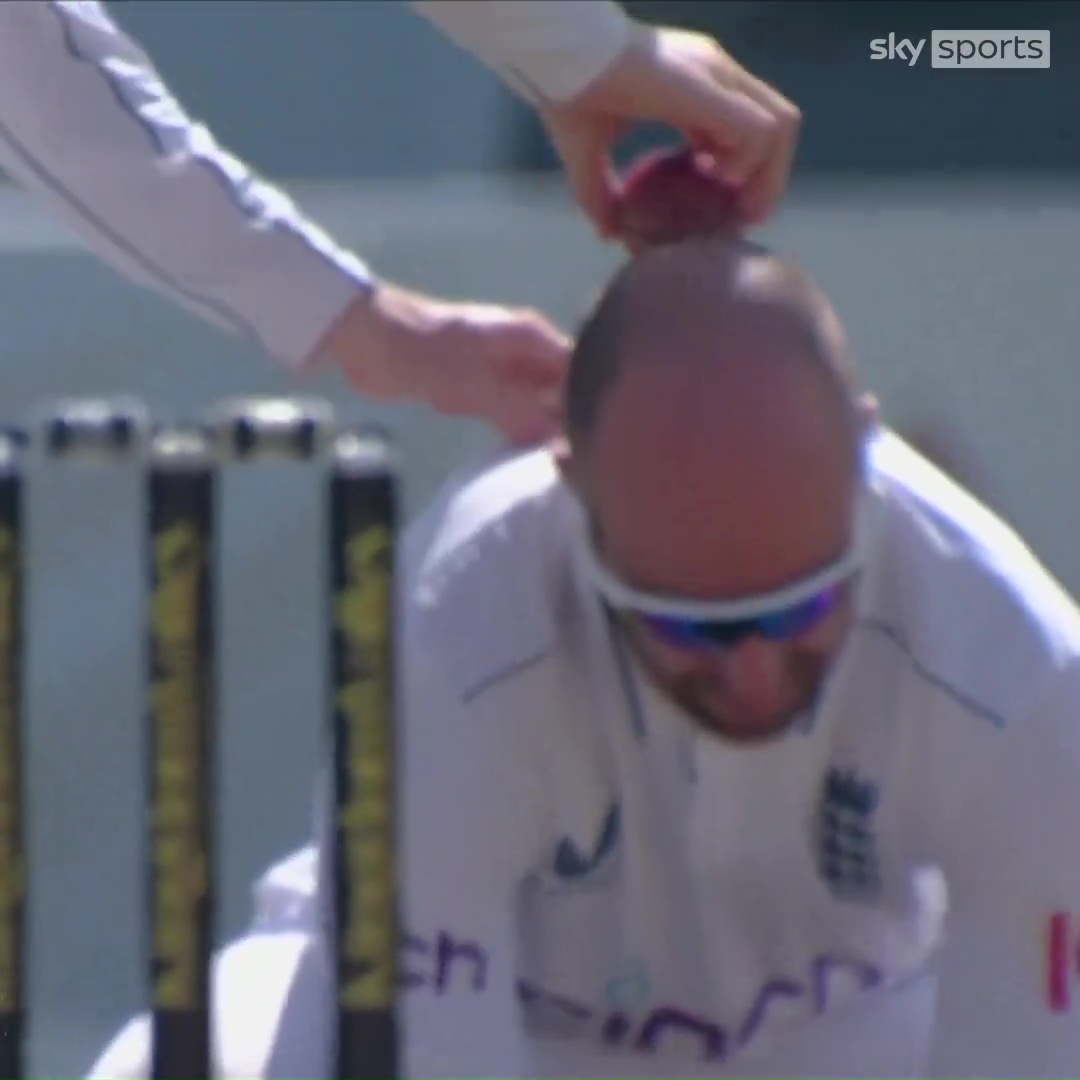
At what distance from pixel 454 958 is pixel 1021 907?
0.86 feet

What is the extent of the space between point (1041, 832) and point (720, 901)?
0.16 m

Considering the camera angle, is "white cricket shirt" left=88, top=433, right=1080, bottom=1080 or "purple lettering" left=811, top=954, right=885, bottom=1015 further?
"purple lettering" left=811, top=954, right=885, bottom=1015

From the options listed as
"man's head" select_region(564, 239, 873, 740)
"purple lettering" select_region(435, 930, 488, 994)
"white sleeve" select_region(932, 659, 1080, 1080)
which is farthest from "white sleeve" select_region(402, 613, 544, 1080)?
"white sleeve" select_region(932, 659, 1080, 1080)

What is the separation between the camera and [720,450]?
813mm

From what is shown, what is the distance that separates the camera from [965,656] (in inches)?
36.8

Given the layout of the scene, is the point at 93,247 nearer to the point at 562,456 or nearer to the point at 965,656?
the point at 562,456

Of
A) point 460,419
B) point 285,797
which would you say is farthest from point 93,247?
point 285,797

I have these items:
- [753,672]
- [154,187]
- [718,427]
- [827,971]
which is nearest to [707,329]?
[718,427]

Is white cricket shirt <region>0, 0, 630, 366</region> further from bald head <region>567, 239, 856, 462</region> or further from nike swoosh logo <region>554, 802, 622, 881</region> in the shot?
nike swoosh logo <region>554, 802, 622, 881</region>

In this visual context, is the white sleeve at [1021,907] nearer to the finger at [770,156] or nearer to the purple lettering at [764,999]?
the purple lettering at [764,999]

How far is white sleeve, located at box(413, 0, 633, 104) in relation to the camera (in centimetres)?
78

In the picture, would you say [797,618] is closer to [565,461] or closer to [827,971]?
[565,461]

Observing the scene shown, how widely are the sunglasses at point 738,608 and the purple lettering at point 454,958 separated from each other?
17cm

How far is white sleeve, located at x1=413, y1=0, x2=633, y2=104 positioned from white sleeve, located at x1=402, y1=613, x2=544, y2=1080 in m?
0.25
